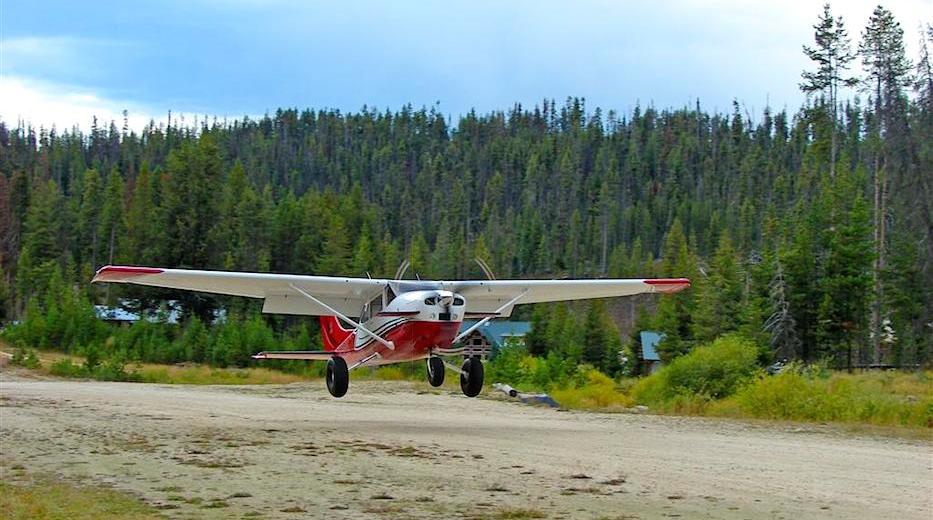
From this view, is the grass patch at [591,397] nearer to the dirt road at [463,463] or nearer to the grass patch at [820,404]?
the grass patch at [820,404]

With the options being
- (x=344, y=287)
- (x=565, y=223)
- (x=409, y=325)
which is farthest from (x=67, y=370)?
(x=565, y=223)

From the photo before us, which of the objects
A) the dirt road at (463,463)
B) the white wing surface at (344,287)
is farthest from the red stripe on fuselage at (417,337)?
the dirt road at (463,463)

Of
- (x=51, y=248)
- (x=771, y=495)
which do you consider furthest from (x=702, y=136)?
(x=771, y=495)

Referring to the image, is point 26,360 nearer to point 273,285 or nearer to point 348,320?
point 273,285

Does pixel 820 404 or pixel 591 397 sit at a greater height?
pixel 820 404

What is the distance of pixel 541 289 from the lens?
25.0m

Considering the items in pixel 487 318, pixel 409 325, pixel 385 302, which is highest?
pixel 385 302

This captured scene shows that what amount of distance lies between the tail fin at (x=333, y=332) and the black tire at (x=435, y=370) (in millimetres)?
1908

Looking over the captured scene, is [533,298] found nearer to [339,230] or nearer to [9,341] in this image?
[9,341]

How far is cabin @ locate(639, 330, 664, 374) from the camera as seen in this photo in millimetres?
76519

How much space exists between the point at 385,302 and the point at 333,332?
3.02 m

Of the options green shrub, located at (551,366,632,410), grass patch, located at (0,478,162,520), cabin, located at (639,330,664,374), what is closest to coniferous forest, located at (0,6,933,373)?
cabin, located at (639,330,664,374)

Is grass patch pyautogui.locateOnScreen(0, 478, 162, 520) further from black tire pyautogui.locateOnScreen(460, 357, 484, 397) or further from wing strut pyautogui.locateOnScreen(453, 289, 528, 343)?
black tire pyautogui.locateOnScreen(460, 357, 484, 397)

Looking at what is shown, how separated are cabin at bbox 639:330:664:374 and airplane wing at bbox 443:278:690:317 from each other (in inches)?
2019
